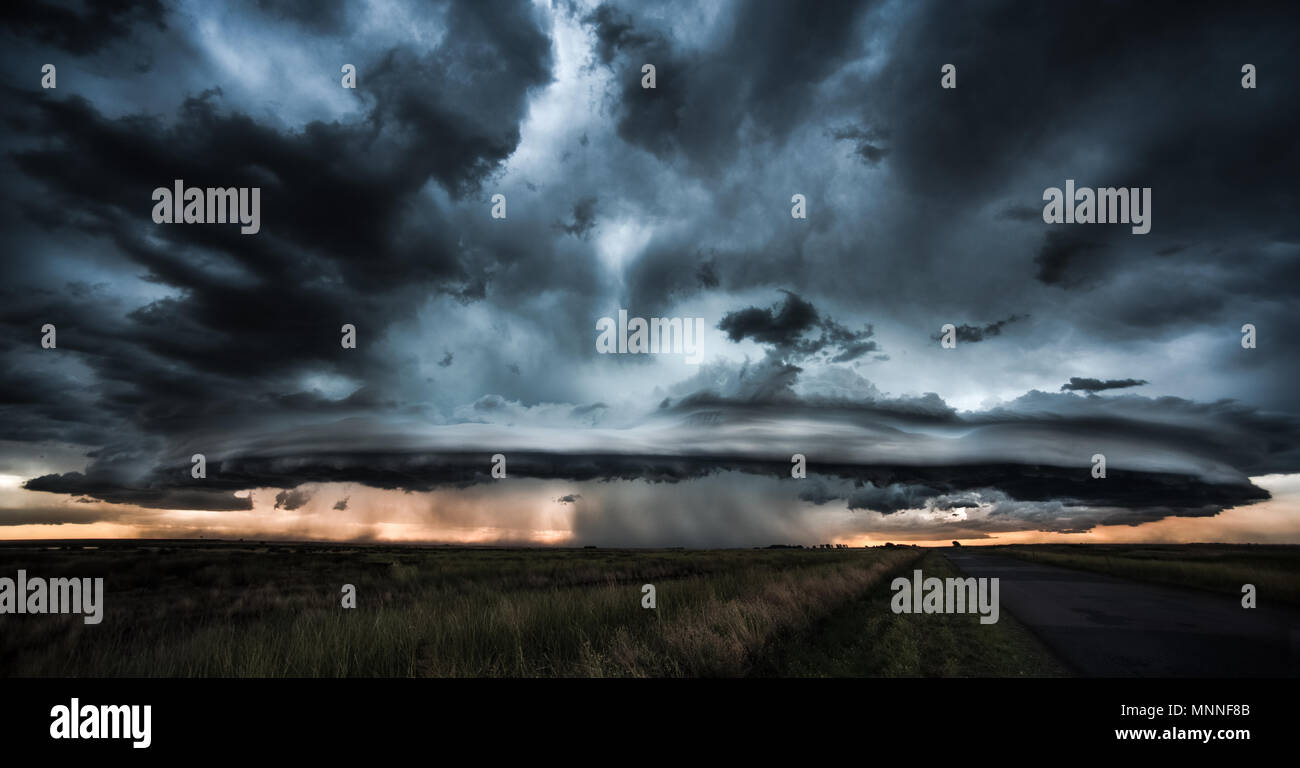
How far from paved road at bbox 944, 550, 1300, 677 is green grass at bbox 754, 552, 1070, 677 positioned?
59 cm

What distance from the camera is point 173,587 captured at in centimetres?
2502

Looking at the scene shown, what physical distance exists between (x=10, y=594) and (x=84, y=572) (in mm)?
16623

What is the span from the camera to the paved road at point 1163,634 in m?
7.71

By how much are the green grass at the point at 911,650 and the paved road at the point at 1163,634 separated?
1.94 feet

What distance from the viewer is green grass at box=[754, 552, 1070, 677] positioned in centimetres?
780

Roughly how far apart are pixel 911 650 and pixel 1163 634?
5.74 m

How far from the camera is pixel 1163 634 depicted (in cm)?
1020
